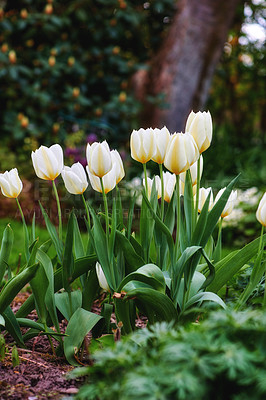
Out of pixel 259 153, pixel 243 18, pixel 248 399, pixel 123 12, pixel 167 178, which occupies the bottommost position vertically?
pixel 248 399

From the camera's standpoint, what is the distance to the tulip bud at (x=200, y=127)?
5.06 feet

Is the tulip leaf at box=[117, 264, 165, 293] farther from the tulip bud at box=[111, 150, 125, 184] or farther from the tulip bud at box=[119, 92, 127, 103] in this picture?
the tulip bud at box=[119, 92, 127, 103]

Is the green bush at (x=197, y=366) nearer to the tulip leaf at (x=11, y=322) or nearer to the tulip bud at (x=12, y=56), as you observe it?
the tulip leaf at (x=11, y=322)

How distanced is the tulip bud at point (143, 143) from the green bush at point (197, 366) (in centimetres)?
70

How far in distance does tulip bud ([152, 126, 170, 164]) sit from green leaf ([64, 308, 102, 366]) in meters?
0.63

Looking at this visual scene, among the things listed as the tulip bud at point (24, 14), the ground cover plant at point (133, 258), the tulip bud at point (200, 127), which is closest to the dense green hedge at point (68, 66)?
the tulip bud at point (24, 14)

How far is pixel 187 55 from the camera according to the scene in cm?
596

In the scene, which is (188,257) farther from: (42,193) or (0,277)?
(42,193)

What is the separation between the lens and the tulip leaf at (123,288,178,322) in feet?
4.75

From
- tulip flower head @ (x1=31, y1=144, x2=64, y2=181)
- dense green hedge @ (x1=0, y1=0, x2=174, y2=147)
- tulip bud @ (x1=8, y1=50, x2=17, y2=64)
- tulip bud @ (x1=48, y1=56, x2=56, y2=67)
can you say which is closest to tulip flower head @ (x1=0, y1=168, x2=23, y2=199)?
tulip flower head @ (x1=31, y1=144, x2=64, y2=181)

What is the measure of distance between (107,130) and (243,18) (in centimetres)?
531

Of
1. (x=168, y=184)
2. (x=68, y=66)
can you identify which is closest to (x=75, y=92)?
(x=68, y=66)

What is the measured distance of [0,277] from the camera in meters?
1.77

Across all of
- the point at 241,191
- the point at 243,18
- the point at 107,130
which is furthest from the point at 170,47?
the point at 243,18
